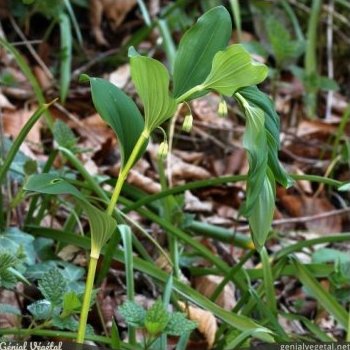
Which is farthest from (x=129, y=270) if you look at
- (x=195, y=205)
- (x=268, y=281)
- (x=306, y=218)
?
(x=306, y=218)

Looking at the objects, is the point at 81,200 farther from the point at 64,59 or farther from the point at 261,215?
the point at 64,59

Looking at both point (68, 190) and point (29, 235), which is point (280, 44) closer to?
point (29, 235)

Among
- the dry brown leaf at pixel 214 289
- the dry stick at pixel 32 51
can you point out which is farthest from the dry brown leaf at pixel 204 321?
the dry stick at pixel 32 51

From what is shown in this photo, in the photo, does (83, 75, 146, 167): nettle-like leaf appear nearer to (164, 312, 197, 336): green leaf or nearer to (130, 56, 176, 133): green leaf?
(130, 56, 176, 133): green leaf

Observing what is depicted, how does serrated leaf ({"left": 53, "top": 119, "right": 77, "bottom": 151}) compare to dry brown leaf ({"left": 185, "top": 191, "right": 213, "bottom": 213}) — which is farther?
dry brown leaf ({"left": 185, "top": 191, "right": 213, "bottom": 213})

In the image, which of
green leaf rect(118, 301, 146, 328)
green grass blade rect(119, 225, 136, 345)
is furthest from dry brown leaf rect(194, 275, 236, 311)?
green leaf rect(118, 301, 146, 328)
